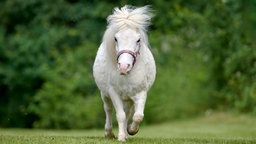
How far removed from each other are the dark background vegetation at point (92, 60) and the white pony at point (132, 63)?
31.5ft

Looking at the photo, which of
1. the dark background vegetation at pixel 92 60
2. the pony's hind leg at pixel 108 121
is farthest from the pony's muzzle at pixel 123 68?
the dark background vegetation at pixel 92 60

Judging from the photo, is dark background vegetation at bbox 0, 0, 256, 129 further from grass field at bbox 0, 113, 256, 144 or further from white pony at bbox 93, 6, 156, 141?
white pony at bbox 93, 6, 156, 141

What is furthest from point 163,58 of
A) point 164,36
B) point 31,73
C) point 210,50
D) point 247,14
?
point 247,14

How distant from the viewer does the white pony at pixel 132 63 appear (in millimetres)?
10211

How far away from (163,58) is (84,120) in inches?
133

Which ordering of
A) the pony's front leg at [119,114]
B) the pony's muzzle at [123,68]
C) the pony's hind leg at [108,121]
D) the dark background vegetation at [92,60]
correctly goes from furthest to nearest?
the dark background vegetation at [92,60] < the pony's hind leg at [108,121] < the pony's front leg at [119,114] < the pony's muzzle at [123,68]

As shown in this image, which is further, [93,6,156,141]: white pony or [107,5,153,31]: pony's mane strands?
[107,5,153,31]: pony's mane strands

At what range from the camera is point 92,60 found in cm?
2459

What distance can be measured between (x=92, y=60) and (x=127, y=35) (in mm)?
14424

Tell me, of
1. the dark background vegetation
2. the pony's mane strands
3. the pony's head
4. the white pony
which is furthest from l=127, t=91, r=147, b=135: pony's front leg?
the dark background vegetation

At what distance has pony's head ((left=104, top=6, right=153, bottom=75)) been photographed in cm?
997

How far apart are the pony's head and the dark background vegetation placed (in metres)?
9.66

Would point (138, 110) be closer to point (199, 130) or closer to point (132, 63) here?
point (132, 63)

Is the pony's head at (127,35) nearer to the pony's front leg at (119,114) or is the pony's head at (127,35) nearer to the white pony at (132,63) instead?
the white pony at (132,63)
